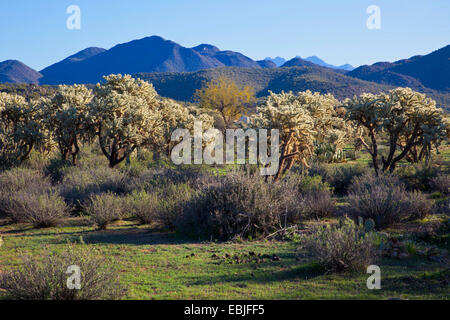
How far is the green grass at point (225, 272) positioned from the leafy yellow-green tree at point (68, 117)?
298 inches

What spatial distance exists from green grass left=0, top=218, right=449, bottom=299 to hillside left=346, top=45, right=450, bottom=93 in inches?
3588

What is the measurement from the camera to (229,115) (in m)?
45.8

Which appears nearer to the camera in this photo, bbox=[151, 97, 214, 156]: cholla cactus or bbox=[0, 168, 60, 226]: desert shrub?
bbox=[0, 168, 60, 226]: desert shrub

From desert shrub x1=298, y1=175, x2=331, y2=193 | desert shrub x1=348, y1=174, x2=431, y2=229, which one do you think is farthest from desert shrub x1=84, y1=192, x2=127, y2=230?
desert shrub x1=348, y1=174, x2=431, y2=229

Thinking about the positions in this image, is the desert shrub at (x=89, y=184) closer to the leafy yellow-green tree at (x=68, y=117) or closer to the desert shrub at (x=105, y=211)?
the desert shrub at (x=105, y=211)

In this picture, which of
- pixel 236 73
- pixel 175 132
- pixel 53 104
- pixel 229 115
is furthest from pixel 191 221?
pixel 236 73

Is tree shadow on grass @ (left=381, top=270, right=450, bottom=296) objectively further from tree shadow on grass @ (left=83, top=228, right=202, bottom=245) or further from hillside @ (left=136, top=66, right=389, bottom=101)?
hillside @ (left=136, top=66, right=389, bottom=101)

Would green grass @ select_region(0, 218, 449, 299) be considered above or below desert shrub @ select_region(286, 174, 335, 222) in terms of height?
below

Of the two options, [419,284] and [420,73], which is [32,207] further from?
[420,73]

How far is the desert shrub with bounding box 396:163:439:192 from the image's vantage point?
13.2 metres

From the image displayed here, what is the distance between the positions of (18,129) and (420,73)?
98.5 m

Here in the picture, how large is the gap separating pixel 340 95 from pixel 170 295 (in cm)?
7421

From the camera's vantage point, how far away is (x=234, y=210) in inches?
333

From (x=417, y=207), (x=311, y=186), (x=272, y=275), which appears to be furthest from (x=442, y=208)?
(x=272, y=275)
